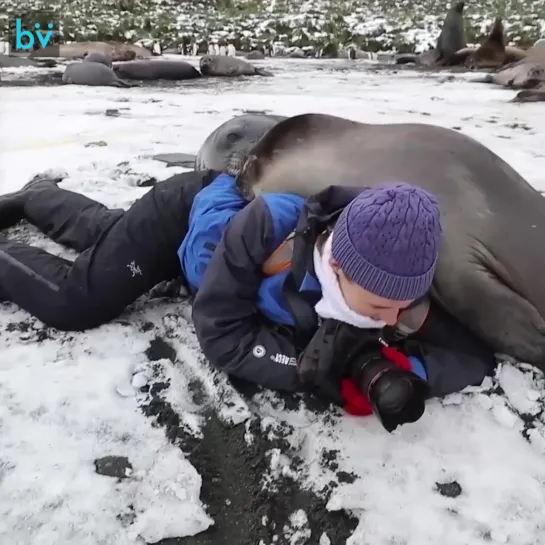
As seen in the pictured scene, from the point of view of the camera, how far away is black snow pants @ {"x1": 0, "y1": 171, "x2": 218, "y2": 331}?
2.15 m

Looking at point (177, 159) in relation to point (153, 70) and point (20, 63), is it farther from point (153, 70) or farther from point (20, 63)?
point (20, 63)

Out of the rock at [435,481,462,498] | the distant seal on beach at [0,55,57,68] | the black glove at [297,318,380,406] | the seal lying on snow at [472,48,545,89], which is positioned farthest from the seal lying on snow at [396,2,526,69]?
the rock at [435,481,462,498]

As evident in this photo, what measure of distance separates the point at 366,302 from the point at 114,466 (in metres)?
0.64

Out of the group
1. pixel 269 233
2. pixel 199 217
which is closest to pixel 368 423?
pixel 269 233

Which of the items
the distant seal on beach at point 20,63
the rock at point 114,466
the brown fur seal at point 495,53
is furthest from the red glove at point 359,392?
the brown fur seal at point 495,53

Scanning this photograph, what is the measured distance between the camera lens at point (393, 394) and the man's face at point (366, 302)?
0.44 ft

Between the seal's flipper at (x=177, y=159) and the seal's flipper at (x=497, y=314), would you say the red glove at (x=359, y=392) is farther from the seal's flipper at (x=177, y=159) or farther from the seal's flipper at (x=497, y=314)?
the seal's flipper at (x=177, y=159)

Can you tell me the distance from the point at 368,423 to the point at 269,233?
1.68 ft

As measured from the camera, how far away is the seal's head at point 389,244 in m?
1.48

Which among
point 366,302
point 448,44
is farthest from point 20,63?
point 366,302

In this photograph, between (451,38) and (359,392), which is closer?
(359,392)

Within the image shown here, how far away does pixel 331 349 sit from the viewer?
1713 millimetres

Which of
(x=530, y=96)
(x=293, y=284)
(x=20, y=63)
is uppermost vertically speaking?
(x=293, y=284)

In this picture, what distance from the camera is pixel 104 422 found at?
1.74 m
